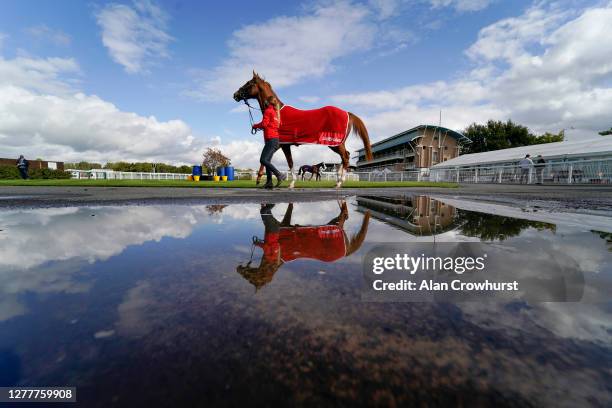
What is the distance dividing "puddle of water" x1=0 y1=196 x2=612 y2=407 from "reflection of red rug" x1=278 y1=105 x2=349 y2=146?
6944mm

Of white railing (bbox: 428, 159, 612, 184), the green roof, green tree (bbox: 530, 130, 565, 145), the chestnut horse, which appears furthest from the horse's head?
green tree (bbox: 530, 130, 565, 145)

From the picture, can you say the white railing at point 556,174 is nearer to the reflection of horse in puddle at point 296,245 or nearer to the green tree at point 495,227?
the green tree at point 495,227

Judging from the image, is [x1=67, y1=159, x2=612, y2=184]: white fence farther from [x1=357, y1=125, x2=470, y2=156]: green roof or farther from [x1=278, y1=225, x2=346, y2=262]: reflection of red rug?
[x1=278, y1=225, x2=346, y2=262]: reflection of red rug

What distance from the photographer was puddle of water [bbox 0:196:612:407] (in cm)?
58

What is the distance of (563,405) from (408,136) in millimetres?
48260

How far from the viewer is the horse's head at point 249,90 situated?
310 inches

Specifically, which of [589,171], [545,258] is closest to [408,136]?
[589,171]

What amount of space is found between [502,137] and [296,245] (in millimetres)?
58274

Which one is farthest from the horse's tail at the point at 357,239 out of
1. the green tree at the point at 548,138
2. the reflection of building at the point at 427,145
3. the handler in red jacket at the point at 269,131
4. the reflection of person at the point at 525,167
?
the green tree at the point at 548,138

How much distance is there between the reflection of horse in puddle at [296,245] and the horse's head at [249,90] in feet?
20.8

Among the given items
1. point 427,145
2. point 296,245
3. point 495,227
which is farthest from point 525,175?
point 296,245

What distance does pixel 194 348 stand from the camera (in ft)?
2.31

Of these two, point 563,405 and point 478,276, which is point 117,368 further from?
point 478,276

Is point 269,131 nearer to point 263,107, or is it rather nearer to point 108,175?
point 263,107
